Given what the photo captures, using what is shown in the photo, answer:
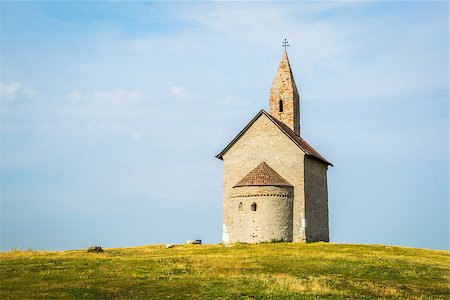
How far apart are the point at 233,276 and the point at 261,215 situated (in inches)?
727

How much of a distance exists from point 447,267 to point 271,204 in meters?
14.8

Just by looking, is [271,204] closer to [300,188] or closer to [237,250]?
[300,188]

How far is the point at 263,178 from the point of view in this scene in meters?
47.3

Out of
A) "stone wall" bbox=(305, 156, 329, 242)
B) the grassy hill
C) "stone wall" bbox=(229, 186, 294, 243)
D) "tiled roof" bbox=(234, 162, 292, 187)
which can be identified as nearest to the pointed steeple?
"stone wall" bbox=(305, 156, 329, 242)

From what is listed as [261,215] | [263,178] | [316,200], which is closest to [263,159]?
[263,178]

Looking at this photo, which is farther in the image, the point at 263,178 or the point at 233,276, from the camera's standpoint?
the point at 263,178

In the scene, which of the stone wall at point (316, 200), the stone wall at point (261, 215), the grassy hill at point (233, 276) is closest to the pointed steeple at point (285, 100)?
the stone wall at point (316, 200)

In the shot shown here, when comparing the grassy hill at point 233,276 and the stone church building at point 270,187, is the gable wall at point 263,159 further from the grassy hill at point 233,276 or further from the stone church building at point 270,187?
the grassy hill at point 233,276

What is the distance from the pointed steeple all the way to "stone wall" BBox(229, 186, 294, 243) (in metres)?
11.5

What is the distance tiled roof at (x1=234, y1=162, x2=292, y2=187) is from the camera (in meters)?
47.1

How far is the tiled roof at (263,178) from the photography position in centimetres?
4706

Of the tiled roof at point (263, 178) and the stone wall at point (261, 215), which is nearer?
the stone wall at point (261, 215)

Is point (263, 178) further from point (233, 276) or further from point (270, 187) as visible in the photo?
point (233, 276)

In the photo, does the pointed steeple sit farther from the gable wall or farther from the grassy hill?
the grassy hill
